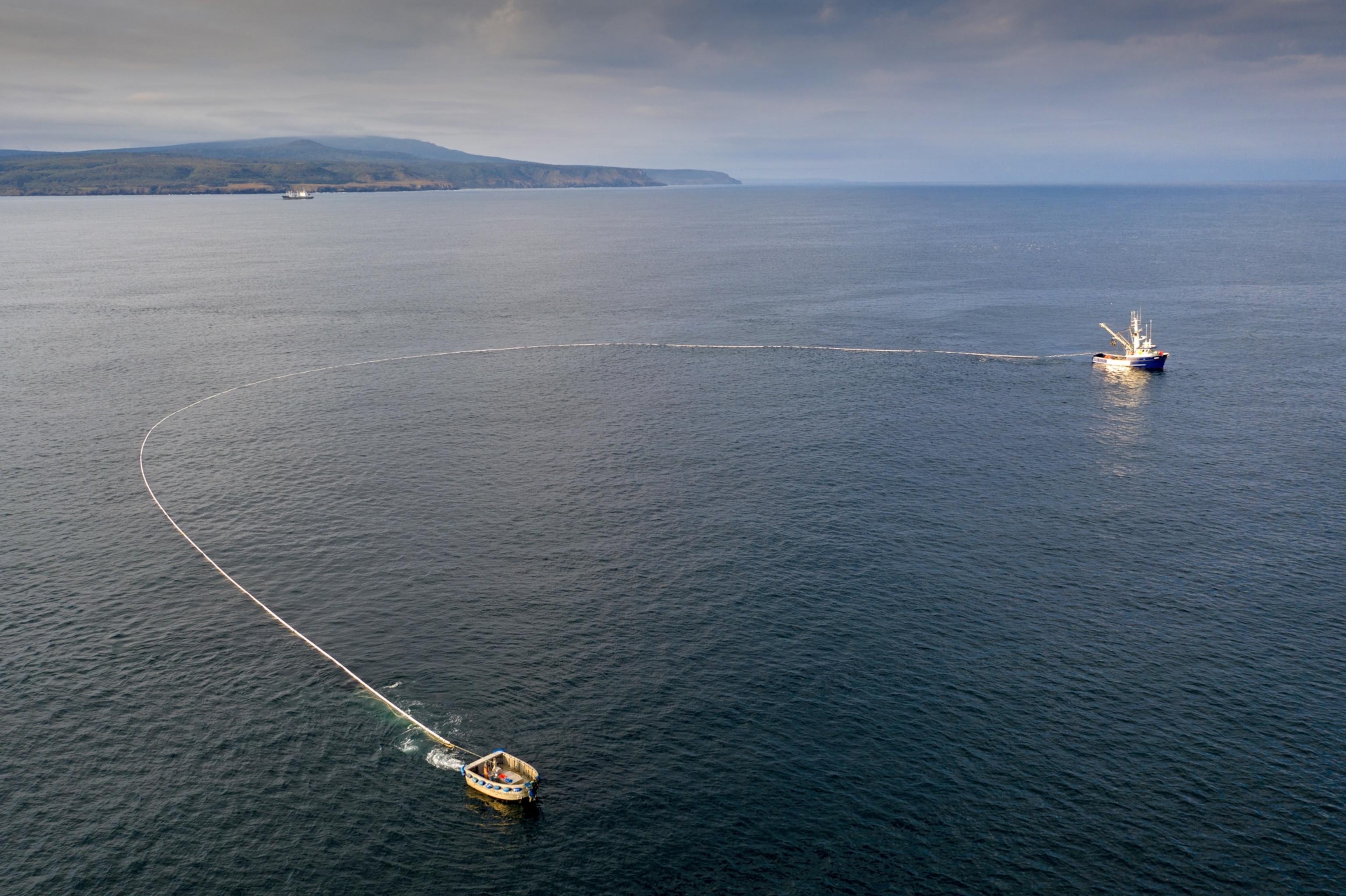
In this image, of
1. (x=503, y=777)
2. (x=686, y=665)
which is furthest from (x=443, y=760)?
(x=686, y=665)

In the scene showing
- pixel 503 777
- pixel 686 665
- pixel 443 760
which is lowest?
pixel 443 760

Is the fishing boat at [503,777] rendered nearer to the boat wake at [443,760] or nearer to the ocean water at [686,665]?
the boat wake at [443,760]

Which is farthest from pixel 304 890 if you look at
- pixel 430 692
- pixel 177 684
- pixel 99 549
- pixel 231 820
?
pixel 99 549

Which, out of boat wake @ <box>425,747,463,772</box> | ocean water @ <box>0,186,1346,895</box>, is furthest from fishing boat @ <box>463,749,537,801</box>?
ocean water @ <box>0,186,1346,895</box>

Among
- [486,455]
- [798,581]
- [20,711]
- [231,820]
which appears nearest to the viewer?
[231,820]

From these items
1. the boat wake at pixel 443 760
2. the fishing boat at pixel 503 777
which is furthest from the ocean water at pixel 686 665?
the fishing boat at pixel 503 777

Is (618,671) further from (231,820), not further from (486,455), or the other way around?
(486,455)

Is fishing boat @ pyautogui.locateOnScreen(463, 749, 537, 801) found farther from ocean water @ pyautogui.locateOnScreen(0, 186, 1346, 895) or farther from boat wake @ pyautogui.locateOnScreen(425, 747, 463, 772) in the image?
ocean water @ pyautogui.locateOnScreen(0, 186, 1346, 895)

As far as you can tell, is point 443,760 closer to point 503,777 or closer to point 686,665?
point 503,777
